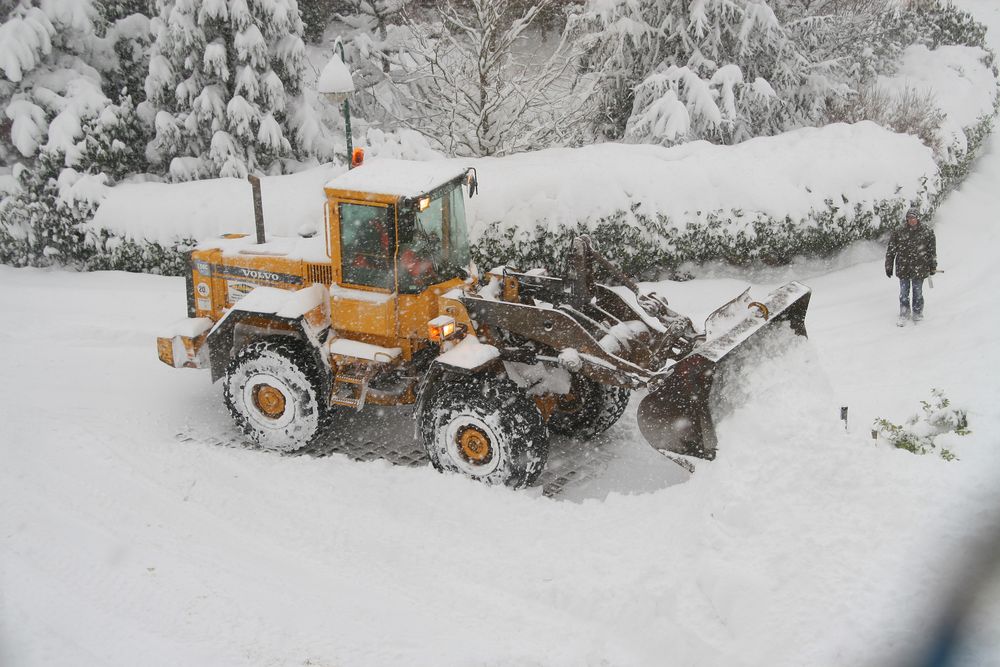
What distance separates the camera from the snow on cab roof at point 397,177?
674cm

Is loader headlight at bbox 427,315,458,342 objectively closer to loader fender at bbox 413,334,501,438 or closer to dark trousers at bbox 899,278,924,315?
loader fender at bbox 413,334,501,438

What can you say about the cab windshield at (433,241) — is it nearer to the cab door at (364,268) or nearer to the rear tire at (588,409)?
the cab door at (364,268)

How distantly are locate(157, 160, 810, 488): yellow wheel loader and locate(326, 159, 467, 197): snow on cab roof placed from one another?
2 cm

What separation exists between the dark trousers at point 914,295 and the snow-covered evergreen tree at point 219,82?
347 inches

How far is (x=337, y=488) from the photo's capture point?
22.1 ft

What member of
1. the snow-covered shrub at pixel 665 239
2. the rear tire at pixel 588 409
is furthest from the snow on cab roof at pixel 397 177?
the snow-covered shrub at pixel 665 239

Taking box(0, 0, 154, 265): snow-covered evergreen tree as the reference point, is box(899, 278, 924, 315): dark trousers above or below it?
below

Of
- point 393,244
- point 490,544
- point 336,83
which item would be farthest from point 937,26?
point 490,544

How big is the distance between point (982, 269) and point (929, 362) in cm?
323

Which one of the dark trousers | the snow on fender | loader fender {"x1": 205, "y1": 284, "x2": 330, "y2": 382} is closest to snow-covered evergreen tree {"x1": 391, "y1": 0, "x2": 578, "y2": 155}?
the dark trousers

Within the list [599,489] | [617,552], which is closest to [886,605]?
[617,552]

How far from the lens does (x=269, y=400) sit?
7.45 meters

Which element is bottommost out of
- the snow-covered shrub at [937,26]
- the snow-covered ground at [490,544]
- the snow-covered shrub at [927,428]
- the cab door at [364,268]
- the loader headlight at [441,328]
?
the snow-covered ground at [490,544]

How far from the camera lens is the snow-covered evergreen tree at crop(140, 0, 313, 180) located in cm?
1284
